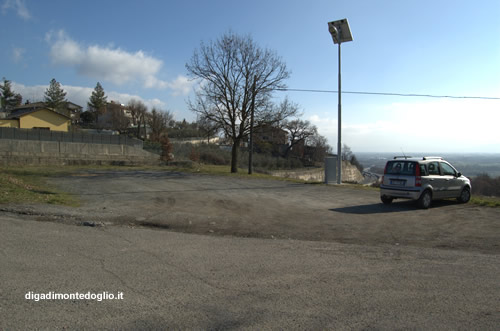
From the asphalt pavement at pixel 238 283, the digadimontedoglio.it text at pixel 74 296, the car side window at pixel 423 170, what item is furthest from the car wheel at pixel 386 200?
the digadimontedoglio.it text at pixel 74 296

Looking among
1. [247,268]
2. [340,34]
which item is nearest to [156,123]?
[340,34]

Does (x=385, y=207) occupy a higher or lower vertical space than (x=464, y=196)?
lower

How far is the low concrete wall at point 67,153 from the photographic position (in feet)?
82.6

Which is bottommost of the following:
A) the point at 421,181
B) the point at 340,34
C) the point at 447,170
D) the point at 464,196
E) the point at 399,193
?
the point at 464,196

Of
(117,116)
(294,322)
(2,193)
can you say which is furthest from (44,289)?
(117,116)

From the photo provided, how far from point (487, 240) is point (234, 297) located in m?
6.35

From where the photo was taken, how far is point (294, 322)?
3520 millimetres

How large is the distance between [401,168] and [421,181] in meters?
0.81

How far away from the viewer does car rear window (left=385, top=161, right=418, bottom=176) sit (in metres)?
11.8

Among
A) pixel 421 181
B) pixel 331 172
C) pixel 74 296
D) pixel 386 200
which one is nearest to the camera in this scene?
pixel 74 296

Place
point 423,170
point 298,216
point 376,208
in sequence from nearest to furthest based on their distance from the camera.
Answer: point 298,216, point 423,170, point 376,208

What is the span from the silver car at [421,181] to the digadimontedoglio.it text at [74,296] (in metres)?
10.4

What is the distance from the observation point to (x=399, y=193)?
1205cm

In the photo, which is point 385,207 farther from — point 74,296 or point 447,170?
point 74,296
